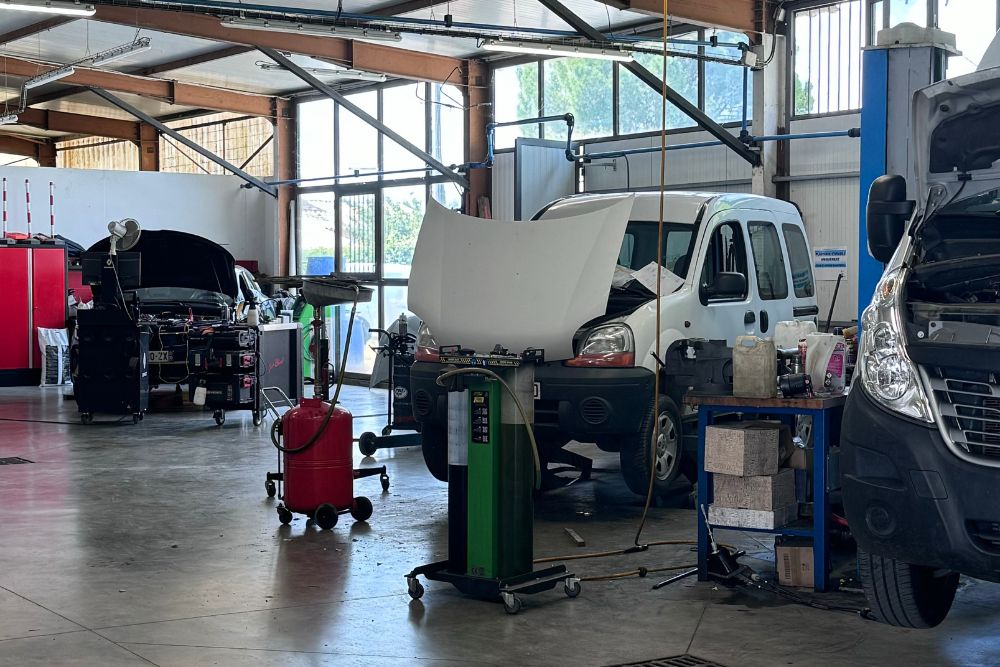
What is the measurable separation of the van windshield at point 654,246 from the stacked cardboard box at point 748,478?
7.18 feet

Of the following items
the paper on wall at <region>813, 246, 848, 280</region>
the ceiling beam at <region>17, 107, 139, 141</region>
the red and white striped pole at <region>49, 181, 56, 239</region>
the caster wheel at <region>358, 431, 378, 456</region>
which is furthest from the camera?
the ceiling beam at <region>17, 107, 139, 141</region>

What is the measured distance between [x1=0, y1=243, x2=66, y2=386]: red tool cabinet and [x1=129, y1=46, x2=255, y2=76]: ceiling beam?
3276mm

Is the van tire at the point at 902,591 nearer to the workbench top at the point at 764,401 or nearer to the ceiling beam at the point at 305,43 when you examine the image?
the workbench top at the point at 764,401

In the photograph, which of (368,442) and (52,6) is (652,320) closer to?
(368,442)

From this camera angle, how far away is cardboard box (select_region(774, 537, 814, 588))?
16.0 feet

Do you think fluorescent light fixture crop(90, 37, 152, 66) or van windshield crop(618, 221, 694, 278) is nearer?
van windshield crop(618, 221, 694, 278)

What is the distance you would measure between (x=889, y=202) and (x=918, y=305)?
2.47 feet

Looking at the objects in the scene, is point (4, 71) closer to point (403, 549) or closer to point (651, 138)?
point (651, 138)

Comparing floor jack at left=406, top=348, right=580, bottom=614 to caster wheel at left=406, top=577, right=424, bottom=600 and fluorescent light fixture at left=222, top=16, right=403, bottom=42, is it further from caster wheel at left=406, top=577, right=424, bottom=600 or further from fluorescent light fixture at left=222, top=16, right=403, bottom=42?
fluorescent light fixture at left=222, top=16, right=403, bottom=42

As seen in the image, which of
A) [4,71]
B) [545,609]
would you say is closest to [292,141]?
[4,71]

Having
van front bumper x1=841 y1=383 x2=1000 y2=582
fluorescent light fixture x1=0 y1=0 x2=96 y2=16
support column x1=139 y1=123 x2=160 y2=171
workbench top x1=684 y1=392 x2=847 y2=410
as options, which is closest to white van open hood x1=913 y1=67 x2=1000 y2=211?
workbench top x1=684 y1=392 x2=847 y2=410

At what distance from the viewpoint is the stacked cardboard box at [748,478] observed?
4918mm

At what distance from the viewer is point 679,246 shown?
718 centimetres

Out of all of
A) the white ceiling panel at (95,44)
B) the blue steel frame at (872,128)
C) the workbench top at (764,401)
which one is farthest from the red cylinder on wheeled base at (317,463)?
the white ceiling panel at (95,44)
